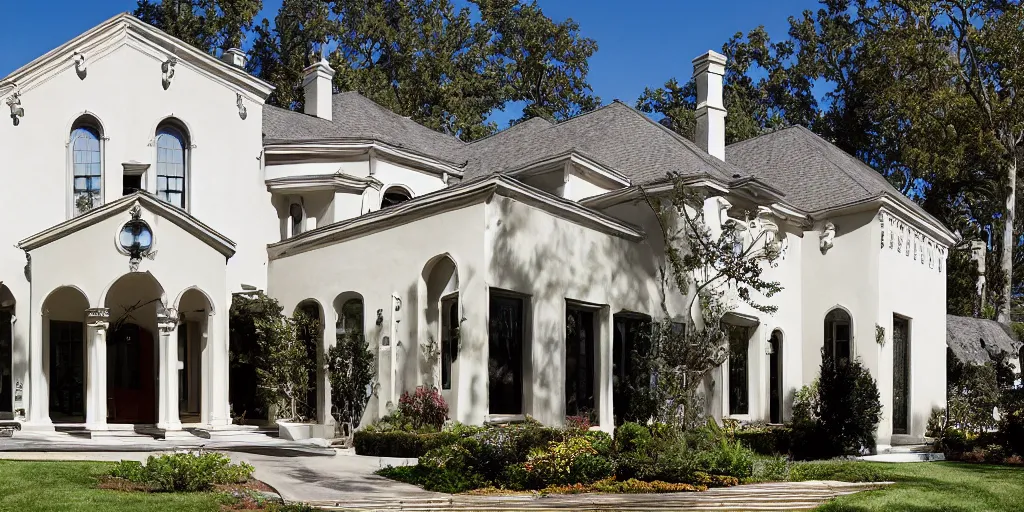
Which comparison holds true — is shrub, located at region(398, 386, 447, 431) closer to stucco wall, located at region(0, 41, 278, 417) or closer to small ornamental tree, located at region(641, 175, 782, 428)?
small ornamental tree, located at region(641, 175, 782, 428)

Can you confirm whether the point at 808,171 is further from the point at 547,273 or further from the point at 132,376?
the point at 132,376

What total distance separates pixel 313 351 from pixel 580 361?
19.6 ft

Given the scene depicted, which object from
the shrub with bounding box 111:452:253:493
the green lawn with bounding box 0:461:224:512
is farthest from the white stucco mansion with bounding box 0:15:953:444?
the shrub with bounding box 111:452:253:493

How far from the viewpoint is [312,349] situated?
25.1 m

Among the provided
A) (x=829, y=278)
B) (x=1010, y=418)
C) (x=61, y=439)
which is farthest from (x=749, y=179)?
(x=61, y=439)

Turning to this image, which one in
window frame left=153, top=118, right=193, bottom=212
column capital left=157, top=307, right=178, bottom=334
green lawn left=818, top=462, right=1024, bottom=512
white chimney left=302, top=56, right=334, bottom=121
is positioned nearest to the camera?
green lawn left=818, top=462, right=1024, bottom=512

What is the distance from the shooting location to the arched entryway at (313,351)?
24766 millimetres

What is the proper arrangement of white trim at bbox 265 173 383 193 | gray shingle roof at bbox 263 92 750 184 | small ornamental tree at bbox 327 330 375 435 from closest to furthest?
small ornamental tree at bbox 327 330 375 435 < white trim at bbox 265 173 383 193 < gray shingle roof at bbox 263 92 750 184

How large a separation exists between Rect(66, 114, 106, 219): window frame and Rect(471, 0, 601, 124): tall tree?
Answer: 1184 inches

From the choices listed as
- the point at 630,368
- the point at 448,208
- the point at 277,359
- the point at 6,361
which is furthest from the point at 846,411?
the point at 6,361

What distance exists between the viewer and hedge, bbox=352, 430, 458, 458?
790 inches

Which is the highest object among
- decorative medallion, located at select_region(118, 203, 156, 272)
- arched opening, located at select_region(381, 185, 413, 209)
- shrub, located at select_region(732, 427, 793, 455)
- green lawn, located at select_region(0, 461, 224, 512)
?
arched opening, located at select_region(381, 185, 413, 209)

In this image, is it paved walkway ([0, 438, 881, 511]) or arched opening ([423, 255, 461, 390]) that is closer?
paved walkway ([0, 438, 881, 511])

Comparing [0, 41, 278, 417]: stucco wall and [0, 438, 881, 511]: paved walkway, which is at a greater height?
[0, 41, 278, 417]: stucco wall
